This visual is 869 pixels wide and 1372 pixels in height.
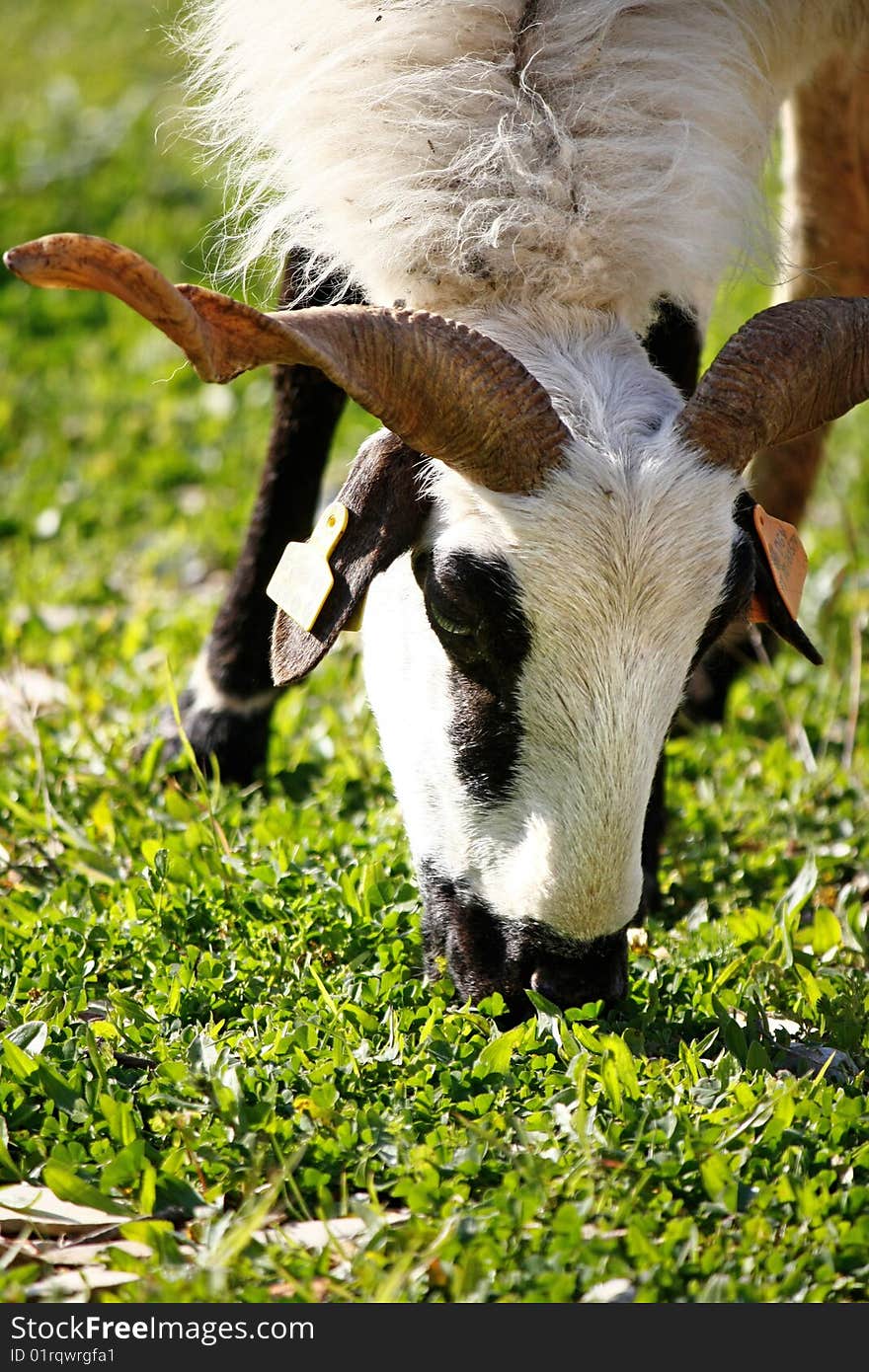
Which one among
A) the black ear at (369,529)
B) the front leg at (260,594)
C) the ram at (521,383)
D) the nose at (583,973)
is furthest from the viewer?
the front leg at (260,594)

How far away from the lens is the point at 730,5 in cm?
389

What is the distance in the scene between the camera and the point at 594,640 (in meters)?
3.12

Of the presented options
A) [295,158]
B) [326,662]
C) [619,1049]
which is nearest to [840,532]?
[326,662]

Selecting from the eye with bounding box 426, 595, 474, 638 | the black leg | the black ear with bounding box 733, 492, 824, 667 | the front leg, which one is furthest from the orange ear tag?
the front leg

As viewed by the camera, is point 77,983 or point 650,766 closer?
point 650,766

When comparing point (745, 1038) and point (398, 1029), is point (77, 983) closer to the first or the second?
point (398, 1029)

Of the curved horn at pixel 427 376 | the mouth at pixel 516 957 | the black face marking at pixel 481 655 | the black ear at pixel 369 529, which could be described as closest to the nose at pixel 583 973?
the mouth at pixel 516 957

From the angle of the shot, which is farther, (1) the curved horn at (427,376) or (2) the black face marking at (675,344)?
(2) the black face marking at (675,344)

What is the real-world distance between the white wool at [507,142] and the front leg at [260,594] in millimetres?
1084

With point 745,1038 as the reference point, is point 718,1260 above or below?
above

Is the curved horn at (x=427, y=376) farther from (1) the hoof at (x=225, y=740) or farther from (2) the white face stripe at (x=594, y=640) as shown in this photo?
(1) the hoof at (x=225, y=740)

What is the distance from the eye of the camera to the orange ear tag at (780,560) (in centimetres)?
349
